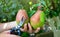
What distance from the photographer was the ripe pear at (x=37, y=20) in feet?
3.17

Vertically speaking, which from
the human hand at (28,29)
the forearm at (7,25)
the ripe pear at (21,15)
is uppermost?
the ripe pear at (21,15)

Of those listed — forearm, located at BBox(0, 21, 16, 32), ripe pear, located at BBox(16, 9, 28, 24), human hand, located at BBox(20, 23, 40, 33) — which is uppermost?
ripe pear, located at BBox(16, 9, 28, 24)

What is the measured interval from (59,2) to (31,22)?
25cm

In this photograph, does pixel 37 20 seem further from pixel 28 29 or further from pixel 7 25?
pixel 7 25

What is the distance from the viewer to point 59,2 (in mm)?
1070

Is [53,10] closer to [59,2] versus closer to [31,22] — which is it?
[59,2]

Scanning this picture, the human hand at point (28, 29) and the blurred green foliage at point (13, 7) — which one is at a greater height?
the blurred green foliage at point (13, 7)

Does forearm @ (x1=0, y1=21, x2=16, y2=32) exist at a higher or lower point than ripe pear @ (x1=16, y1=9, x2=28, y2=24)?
lower

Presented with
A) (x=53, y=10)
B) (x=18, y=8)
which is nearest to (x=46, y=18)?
(x=53, y=10)

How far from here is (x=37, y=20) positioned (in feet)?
3.18

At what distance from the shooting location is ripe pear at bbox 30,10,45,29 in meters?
0.96

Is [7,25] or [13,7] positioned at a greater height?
[13,7]

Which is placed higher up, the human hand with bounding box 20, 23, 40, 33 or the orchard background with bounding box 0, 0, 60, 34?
the orchard background with bounding box 0, 0, 60, 34

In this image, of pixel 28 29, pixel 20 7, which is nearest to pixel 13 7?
pixel 20 7
